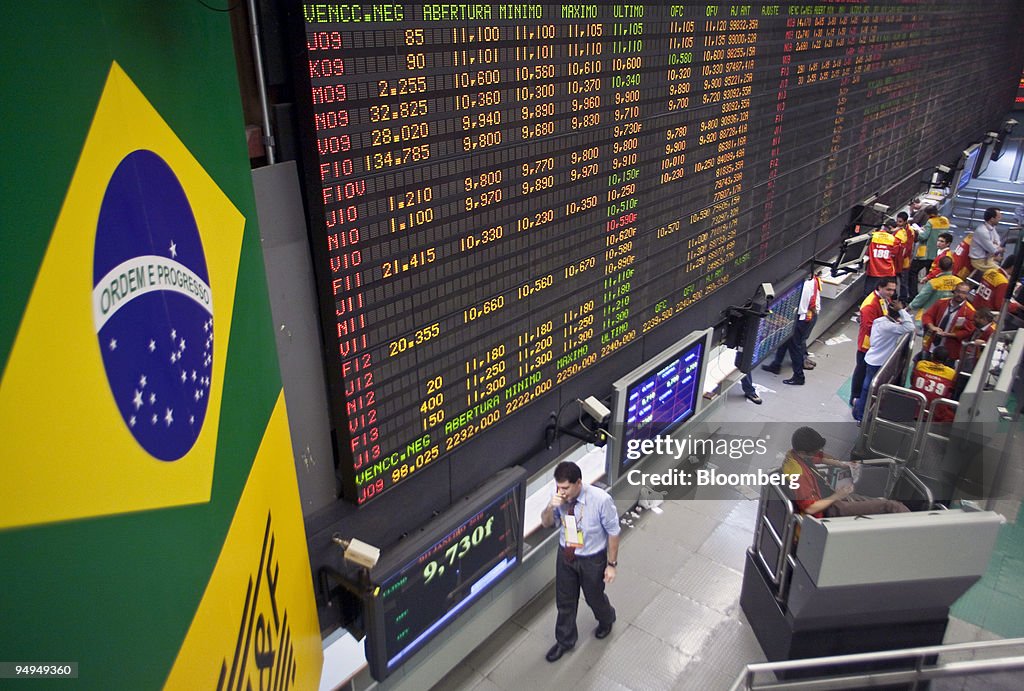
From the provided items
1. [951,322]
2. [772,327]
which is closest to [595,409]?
[772,327]

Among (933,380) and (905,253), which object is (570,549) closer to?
(933,380)

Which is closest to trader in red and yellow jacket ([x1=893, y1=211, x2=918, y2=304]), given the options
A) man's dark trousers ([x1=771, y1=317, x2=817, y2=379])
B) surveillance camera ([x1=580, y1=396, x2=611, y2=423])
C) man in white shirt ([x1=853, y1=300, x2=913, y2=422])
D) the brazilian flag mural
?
man's dark trousers ([x1=771, y1=317, x2=817, y2=379])

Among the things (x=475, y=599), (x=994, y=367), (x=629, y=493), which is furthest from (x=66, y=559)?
(x=994, y=367)

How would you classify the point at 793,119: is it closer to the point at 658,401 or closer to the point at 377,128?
the point at 658,401

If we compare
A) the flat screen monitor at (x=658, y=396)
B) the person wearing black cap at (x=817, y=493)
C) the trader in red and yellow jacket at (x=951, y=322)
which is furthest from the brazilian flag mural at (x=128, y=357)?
the trader in red and yellow jacket at (x=951, y=322)

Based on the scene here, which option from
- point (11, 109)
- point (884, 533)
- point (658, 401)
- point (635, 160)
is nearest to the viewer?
point (11, 109)

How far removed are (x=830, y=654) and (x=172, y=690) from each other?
4.42 metres

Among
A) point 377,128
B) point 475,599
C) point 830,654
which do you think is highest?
point 377,128

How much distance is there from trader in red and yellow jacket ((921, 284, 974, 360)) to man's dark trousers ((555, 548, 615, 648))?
5.17 meters

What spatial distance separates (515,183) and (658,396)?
2520 mm

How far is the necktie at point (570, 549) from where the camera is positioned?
15.3ft

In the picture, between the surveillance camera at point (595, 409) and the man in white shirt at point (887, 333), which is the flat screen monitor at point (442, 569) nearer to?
the surveillance camera at point (595, 409)

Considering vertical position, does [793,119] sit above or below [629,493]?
above

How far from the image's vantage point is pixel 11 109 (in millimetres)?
992
